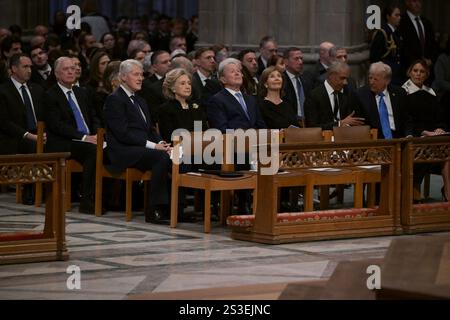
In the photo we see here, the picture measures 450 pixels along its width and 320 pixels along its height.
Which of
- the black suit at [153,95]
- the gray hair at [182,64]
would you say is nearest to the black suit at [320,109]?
the gray hair at [182,64]

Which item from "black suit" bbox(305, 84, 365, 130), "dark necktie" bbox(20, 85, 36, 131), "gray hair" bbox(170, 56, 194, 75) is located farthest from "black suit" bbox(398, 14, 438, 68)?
"dark necktie" bbox(20, 85, 36, 131)

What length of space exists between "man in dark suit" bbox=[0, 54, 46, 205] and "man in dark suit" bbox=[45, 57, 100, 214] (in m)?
0.35

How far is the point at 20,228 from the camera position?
12.9 metres

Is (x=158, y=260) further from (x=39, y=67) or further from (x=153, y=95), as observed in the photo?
(x=39, y=67)

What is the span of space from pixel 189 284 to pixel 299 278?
88 centimetres

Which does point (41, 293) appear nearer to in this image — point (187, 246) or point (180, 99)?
point (187, 246)

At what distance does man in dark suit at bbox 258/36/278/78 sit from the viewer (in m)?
17.4

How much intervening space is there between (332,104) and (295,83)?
4.03 ft

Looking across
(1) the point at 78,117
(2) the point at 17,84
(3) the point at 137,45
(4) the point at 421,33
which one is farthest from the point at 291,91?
(4) the point at 421,33

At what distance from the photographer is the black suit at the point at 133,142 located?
44.0ft

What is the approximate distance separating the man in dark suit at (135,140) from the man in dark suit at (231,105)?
633 millimetres

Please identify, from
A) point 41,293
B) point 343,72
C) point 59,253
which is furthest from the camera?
point 343,72
